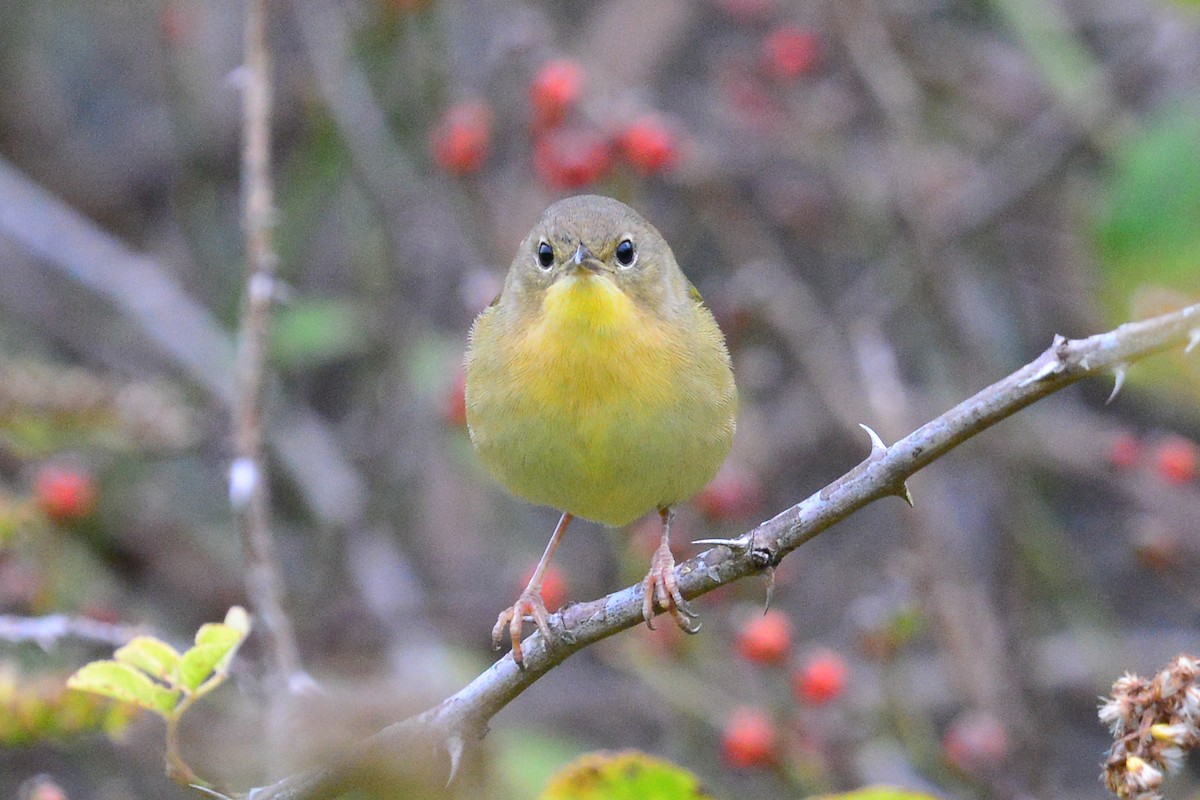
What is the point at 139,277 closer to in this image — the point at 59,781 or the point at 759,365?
the point at 59,781

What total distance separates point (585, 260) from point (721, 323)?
182cm

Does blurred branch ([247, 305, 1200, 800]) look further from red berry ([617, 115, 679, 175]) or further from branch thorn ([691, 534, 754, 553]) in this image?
red berry ([617, 115, 679, 175])

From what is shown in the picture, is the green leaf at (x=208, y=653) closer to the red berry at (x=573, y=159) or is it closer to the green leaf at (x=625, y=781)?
the green leaf at (x=625, y=781)

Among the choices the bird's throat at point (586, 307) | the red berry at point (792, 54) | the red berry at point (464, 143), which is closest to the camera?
the bird's throat at point (586, 307)

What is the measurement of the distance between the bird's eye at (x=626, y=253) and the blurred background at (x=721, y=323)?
121 centimetres

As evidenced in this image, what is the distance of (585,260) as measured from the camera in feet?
13.0

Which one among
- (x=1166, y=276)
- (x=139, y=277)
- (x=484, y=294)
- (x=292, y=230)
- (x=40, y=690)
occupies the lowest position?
(x=40, y=690)

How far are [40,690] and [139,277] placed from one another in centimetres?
358

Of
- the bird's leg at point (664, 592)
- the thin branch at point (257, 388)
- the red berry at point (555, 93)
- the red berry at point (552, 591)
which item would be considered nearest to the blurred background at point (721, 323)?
the red berry at point (555, 93)

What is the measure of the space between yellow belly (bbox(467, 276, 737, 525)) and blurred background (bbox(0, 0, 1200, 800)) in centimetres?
117

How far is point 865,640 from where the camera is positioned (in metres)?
4.62

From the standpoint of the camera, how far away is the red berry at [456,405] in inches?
214

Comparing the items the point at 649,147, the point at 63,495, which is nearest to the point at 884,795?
the point at 649,147

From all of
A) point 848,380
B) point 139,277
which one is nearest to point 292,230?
point 139,277
